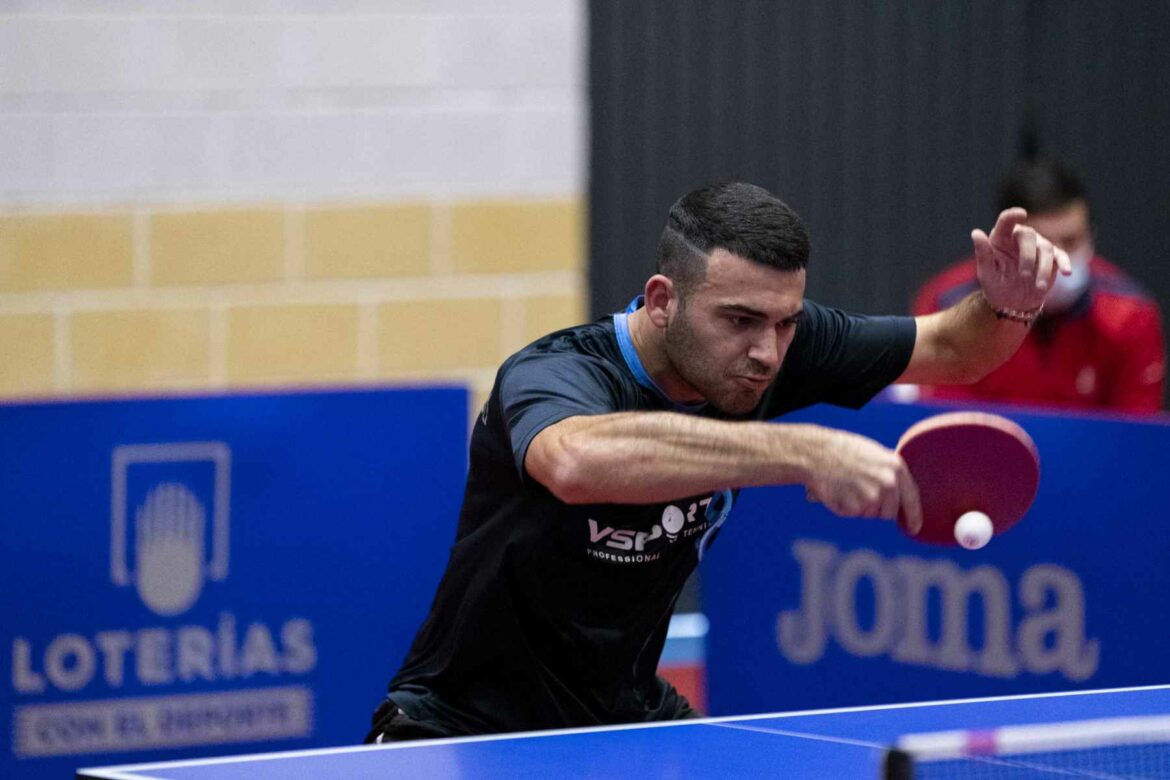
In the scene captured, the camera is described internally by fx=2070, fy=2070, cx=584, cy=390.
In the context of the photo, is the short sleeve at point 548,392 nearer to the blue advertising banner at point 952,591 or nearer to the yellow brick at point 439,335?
the blue advertising banner at point 952,591

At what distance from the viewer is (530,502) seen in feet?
11.4

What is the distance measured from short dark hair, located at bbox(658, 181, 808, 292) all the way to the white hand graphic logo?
2.07m

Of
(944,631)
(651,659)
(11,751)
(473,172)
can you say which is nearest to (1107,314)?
(944,631)

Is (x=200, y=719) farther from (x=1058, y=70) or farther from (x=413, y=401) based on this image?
(x=1058, y=70)

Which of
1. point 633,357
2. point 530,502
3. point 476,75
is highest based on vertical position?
point 476,75

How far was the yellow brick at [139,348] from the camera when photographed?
624 centimetres

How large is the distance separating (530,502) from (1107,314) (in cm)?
311

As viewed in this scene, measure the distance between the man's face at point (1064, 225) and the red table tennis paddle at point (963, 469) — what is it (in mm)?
2985

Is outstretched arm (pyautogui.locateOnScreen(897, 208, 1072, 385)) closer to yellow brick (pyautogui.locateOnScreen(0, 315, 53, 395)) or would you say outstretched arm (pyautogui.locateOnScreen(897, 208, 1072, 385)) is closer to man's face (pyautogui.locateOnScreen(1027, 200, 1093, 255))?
man's face (pyautogui.locateOnScreen(1027, 200, 1093, 255))

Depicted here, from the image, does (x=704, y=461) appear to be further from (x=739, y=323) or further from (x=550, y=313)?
(x=550, y=313)

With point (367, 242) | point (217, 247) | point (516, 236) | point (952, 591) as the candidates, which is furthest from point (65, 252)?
point (952, 591)

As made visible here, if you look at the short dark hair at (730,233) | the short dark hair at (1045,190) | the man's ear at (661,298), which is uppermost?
Result: the short dark hair at (1045,190)

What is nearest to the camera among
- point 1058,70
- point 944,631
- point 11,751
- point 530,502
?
point 530,502

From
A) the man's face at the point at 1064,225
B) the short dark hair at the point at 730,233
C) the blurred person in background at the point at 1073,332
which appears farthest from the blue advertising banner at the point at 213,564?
the short dark hair at the point at 730,233
